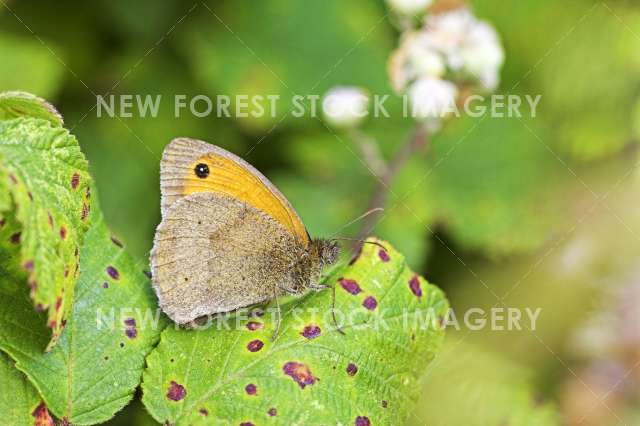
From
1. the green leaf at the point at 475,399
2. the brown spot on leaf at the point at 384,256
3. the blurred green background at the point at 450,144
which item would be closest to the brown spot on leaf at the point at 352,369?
the brown spot on leaf at the point at 384,256

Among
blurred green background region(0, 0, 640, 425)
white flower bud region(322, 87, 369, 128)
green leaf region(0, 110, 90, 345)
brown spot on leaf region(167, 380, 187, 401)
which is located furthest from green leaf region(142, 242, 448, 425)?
white flower bud region(322, 87, 369, 128)

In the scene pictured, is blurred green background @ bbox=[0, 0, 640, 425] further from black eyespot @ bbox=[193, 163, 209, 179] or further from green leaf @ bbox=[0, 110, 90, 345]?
green leaf @ bbox=[0, 110, 90, 345]

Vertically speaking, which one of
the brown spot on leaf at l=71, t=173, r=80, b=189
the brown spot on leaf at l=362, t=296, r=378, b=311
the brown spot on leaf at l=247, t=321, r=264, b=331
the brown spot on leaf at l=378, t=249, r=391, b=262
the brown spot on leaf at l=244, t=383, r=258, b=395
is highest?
the brown spot on leaf at l=378, t=249, r=391, b=262

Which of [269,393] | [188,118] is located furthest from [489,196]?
[269,393]

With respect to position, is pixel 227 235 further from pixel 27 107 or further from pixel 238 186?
pixel 27 107

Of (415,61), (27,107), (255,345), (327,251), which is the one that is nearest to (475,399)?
(327,251)

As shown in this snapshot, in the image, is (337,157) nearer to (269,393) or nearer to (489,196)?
(489,196)

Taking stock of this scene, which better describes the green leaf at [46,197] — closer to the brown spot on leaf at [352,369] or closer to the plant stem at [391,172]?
the brown spot on leaf at [352,369]
